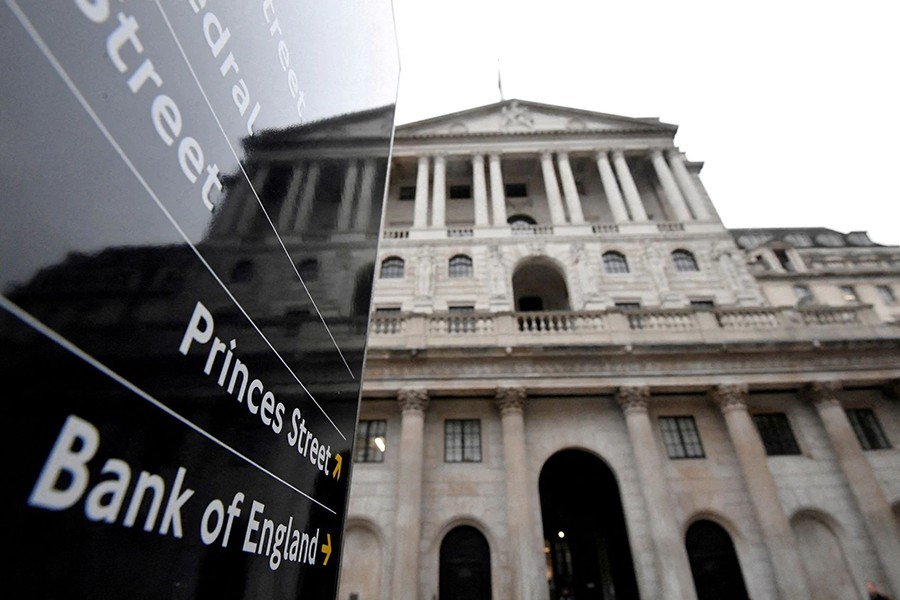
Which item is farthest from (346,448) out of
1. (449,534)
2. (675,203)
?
(675,203)

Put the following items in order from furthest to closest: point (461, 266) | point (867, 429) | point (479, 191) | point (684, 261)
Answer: point (479, 191) < point (461, 266) < point (684, 261) < point (867, 429)

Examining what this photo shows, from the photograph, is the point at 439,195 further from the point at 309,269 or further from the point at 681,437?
the point at 309,269

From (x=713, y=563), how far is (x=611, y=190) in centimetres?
1740

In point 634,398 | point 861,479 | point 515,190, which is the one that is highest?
point 515,190

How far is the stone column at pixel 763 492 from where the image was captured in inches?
481

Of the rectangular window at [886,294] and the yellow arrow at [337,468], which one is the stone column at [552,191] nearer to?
the yellow arrow at [337,468]

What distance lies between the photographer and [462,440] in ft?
50.5

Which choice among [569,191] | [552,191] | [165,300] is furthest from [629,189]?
[165,300]

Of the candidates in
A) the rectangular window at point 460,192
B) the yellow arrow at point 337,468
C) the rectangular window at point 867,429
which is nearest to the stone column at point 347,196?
the yellow arrow at point 337,468

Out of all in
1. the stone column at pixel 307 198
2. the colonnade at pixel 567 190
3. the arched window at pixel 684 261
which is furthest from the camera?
the colonnade at pixel 567 190

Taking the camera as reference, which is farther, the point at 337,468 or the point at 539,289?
the point at 539,289

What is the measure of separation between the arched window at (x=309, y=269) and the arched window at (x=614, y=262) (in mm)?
19968

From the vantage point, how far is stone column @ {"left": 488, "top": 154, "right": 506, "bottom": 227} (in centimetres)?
2294

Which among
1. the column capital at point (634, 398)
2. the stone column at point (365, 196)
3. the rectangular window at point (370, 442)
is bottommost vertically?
the stone column at point (365, 196)
